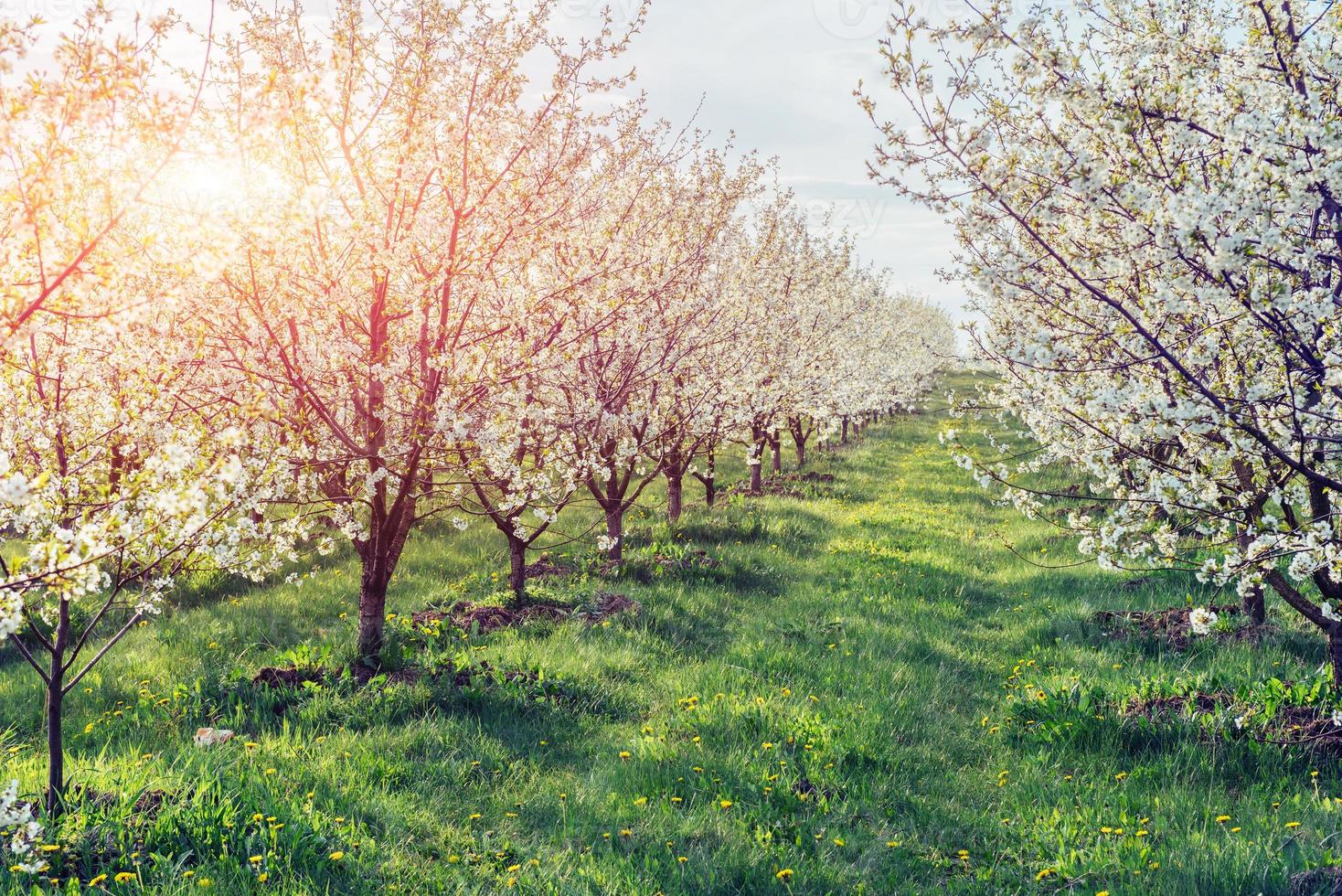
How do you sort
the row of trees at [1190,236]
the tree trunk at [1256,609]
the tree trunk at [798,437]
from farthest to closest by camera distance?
the tree trunk at [798,437] → the tree trunk at [1256,609] → the row of trees at [1190,236]

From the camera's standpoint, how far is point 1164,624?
854 cm

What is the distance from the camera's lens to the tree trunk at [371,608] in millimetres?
7680

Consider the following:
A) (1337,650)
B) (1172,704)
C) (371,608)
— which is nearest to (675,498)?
(371,608)

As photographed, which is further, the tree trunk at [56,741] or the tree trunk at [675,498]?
the tree trunk at [675,498]

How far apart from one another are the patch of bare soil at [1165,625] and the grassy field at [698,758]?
0.22 m

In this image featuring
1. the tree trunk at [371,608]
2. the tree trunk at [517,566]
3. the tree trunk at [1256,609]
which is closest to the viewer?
the tree trunk at [371,608]

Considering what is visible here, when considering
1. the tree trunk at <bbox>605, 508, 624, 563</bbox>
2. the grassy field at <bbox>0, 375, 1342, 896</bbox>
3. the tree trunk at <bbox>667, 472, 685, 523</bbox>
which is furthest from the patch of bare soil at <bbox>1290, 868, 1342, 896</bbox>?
the tree trunk at <bbox>667, 472, 685, 523</bbox>

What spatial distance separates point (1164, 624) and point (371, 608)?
8.29 meters

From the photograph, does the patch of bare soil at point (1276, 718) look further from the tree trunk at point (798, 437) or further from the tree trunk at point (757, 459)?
the tree trunk at point (798, 437)

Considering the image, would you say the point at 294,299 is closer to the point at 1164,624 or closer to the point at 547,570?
the point at 547,570

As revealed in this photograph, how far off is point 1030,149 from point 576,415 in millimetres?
5778

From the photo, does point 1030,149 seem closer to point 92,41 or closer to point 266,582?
point 92,41

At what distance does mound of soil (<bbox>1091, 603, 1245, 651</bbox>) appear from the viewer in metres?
8.00

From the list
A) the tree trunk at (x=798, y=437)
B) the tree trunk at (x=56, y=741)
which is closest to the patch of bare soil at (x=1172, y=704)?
the tree trunk at (x=56, y=741)
